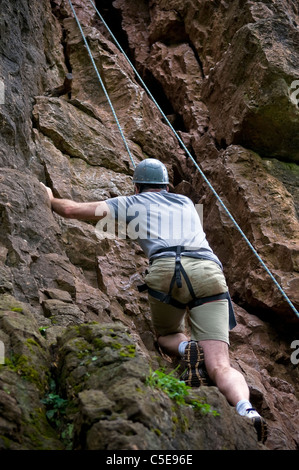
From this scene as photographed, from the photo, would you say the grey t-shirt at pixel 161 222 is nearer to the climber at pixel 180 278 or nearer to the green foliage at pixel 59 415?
the climber at pixel 180 278

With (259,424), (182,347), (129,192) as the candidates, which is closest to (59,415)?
(259,424)

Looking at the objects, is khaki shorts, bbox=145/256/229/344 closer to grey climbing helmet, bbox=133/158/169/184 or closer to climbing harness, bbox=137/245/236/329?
climbing harness, bbox=137/245/236/329

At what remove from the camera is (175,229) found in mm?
5035

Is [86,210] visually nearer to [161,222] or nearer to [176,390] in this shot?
[161,222]

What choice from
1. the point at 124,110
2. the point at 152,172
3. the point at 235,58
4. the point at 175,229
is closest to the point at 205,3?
the point at 235,58

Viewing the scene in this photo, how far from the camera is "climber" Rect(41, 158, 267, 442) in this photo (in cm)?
455

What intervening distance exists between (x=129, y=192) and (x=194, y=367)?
13.1ft

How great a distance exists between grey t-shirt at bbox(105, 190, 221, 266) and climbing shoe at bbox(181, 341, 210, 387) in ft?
2.79

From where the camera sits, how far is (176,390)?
3.40 meters

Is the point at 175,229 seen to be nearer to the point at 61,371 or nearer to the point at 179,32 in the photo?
the point at 61,371

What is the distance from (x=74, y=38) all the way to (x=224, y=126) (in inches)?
149

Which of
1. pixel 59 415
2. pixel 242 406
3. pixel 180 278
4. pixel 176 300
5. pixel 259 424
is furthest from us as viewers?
pixel 176 300

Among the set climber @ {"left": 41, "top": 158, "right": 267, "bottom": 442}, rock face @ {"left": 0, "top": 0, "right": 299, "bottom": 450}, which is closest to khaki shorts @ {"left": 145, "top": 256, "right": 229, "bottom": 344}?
climber @ {"left": 41, "top": 158, "right": 267, "bottom": 442}

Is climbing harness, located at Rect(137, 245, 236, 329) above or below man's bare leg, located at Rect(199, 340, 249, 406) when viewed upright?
above
